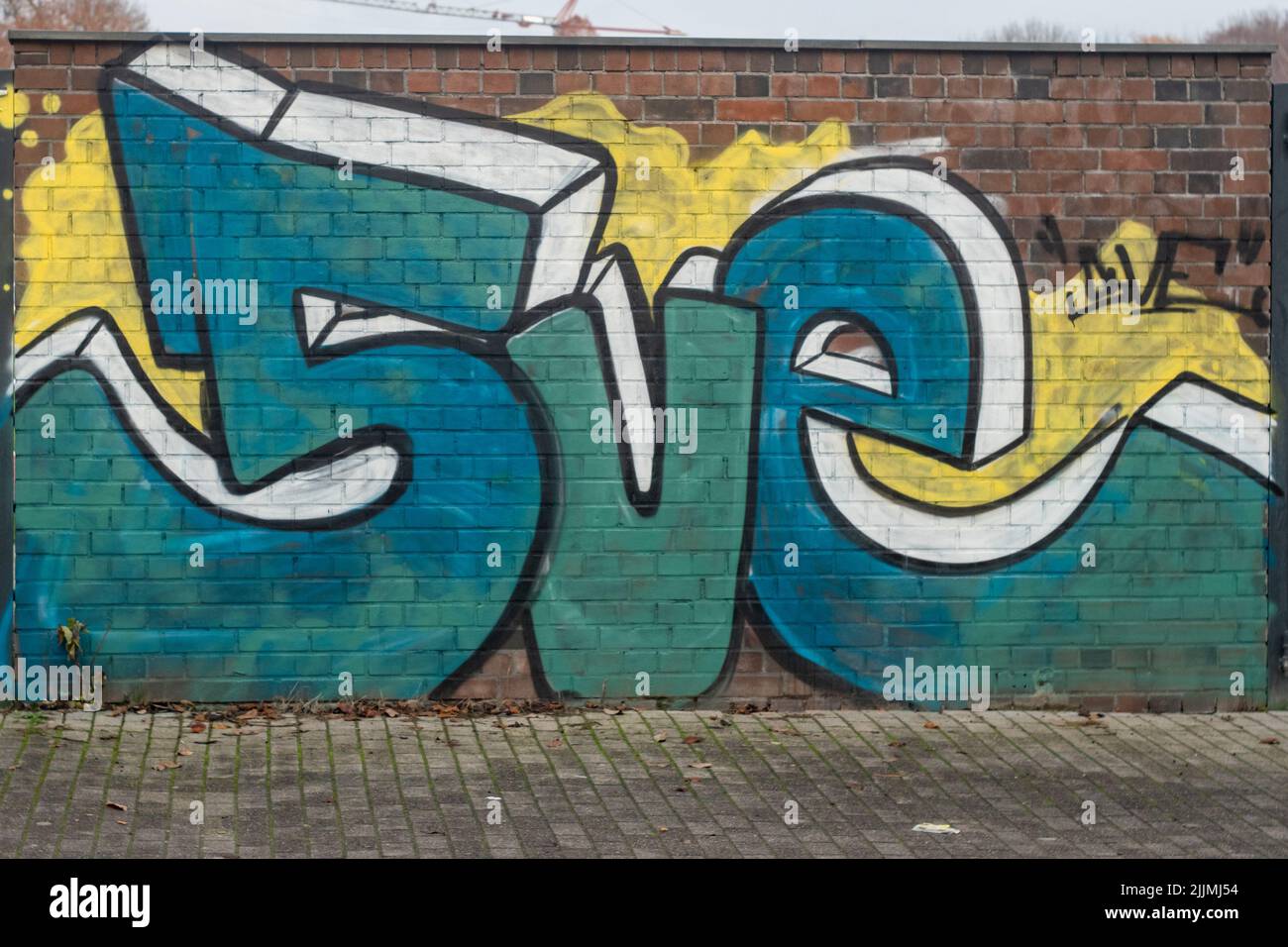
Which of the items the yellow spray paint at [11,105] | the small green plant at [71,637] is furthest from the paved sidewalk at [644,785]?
the yellow spray paint at [11,105]

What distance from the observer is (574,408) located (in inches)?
335

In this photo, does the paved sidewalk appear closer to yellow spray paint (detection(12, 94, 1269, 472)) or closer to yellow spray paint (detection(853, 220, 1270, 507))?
yellow spray paint (detection(853, 220, 1270, 507))

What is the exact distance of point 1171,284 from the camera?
8703 millimetres

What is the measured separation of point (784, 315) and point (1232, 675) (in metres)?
3.01

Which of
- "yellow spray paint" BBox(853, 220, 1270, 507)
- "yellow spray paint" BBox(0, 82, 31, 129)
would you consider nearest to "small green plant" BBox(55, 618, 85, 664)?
"yellow spray paint" BBox(0, 82, 31, 129)

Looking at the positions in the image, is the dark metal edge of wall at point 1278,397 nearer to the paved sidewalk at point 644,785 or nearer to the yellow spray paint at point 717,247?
the yellow spray paint at point 717,247

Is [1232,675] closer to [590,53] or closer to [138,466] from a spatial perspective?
[590,53]

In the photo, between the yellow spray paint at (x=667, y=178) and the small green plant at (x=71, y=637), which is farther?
the yellow spray paint at (x=667, y=178)

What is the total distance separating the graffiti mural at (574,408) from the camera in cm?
835

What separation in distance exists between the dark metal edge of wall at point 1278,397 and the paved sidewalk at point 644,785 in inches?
14.9

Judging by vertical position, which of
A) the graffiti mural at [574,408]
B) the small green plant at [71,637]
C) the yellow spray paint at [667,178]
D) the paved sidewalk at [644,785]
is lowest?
the paved sidewalk at [644,785]

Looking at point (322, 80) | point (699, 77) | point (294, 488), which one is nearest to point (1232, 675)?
point (699, 77)

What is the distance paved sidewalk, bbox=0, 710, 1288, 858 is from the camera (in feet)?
21.2

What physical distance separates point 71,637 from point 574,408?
2733 mm
